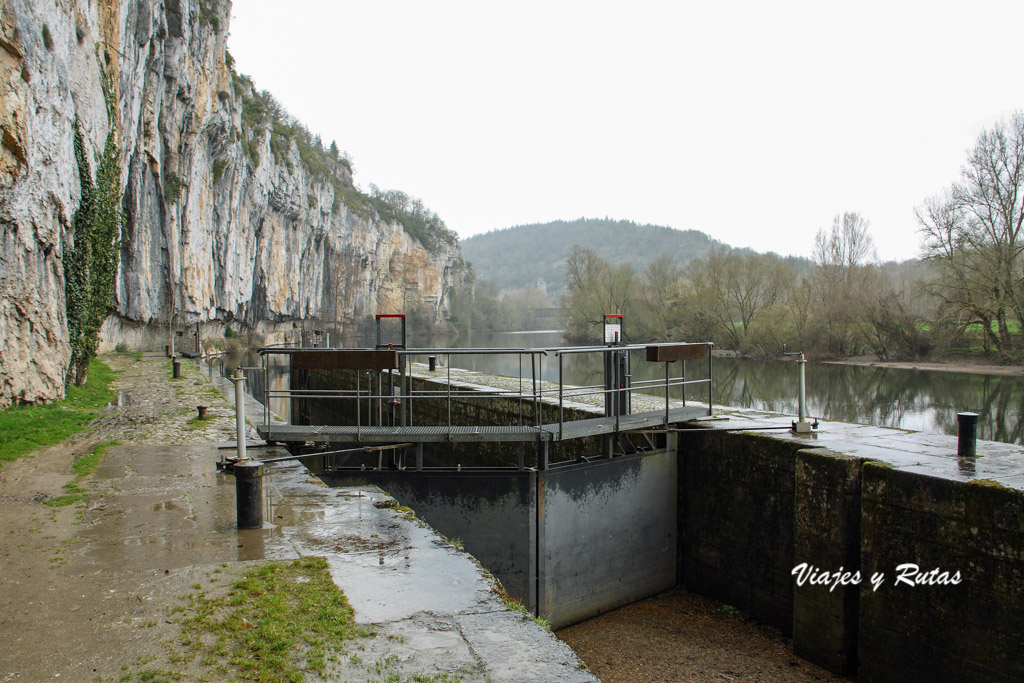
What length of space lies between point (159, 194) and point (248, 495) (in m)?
30.1

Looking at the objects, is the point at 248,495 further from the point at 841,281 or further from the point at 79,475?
the point at 841,281

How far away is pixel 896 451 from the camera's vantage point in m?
7.41

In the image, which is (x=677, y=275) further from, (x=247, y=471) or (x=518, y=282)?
(x=518, y=282)

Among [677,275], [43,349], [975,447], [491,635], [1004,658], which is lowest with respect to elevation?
[1004,658]

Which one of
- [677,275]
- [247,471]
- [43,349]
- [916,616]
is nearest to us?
[247,471]

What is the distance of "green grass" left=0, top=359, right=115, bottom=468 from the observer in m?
8.88

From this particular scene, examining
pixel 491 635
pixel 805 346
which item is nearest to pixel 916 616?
pixel 491 635

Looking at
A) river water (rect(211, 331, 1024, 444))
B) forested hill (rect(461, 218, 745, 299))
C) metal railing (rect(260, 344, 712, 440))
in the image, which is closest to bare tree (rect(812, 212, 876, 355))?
river water (rect(211, 331, 1024, 444))

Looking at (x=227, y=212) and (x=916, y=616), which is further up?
(x=227, y=212)

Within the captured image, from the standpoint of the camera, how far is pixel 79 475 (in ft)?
24.4

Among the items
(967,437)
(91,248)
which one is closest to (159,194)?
(91,248)

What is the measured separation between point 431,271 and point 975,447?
93133 mm

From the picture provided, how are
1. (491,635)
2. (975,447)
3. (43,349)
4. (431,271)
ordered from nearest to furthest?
(491,635) → (975,447) → (43,349) → (431,271)

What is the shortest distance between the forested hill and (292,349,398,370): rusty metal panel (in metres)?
137
